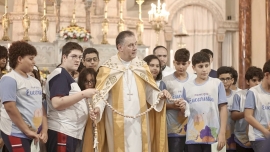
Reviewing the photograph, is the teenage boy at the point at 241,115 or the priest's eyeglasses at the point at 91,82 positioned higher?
the priest's eyeglasses at the point at 91,82

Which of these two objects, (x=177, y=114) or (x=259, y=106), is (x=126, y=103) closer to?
(x=177, y=114)

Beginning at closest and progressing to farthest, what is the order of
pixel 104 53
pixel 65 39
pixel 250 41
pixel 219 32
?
pixel 65 39, pixel 104 53, pixel 250 41, pixel 219 32

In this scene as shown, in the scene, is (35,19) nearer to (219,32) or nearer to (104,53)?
(104,53)

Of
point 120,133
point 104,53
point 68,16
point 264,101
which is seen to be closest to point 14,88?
point 120,133

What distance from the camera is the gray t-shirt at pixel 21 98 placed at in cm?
408

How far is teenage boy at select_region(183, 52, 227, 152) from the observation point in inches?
193

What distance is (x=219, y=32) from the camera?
15516mm

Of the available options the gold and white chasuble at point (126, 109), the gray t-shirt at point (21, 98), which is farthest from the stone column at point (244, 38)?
the gray t-shirt at point (21, 98)

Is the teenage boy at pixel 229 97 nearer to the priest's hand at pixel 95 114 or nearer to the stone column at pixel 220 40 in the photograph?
the priest's hand at pixel 95 114

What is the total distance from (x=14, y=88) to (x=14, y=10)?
408 inches

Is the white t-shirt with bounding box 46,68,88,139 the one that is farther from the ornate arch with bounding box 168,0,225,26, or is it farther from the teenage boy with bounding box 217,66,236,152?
the ornate arch with bounding box 168,0,225,26

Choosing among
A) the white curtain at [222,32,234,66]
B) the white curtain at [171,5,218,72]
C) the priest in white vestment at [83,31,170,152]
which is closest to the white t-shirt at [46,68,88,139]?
the priest in white vestment at [83,31,170,152]

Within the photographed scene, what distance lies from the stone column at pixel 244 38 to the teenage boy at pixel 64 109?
9452 millimetres

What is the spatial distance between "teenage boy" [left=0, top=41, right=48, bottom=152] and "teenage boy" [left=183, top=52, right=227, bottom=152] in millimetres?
1491
